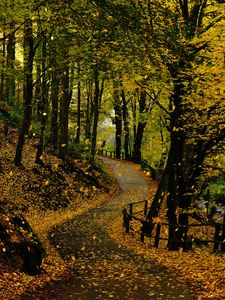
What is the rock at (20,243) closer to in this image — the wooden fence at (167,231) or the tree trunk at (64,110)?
the wooden fence at (167,231)

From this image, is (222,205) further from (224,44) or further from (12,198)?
(224,44)

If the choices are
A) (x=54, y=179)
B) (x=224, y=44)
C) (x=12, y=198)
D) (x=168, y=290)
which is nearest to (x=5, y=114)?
(x=54, y=179)

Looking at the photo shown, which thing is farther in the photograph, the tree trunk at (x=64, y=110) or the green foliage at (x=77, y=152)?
the green foliage at (x=77, y=152)

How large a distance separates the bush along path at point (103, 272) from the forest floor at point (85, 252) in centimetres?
2

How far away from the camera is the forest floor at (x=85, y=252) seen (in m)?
9.27

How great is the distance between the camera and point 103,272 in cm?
1112

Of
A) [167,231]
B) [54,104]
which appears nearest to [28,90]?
[54,104]

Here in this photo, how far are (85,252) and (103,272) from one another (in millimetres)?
2290

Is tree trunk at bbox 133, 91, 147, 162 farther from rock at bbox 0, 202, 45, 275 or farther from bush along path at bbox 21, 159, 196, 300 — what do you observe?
rock at bbox 0, 202, 45, 275

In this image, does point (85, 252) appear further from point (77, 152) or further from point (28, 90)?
point (77, 152)

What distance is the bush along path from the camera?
911 cm

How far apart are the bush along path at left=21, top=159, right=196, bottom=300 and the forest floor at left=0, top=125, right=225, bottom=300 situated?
2cm

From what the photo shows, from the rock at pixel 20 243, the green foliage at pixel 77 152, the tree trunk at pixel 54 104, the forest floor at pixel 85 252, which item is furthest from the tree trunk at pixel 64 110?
the rock at pixel 20 243

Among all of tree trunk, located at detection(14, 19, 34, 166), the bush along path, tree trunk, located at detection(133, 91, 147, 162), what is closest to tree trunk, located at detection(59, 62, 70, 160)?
tree trunk, located at detection(14, 19, 34, 166)
